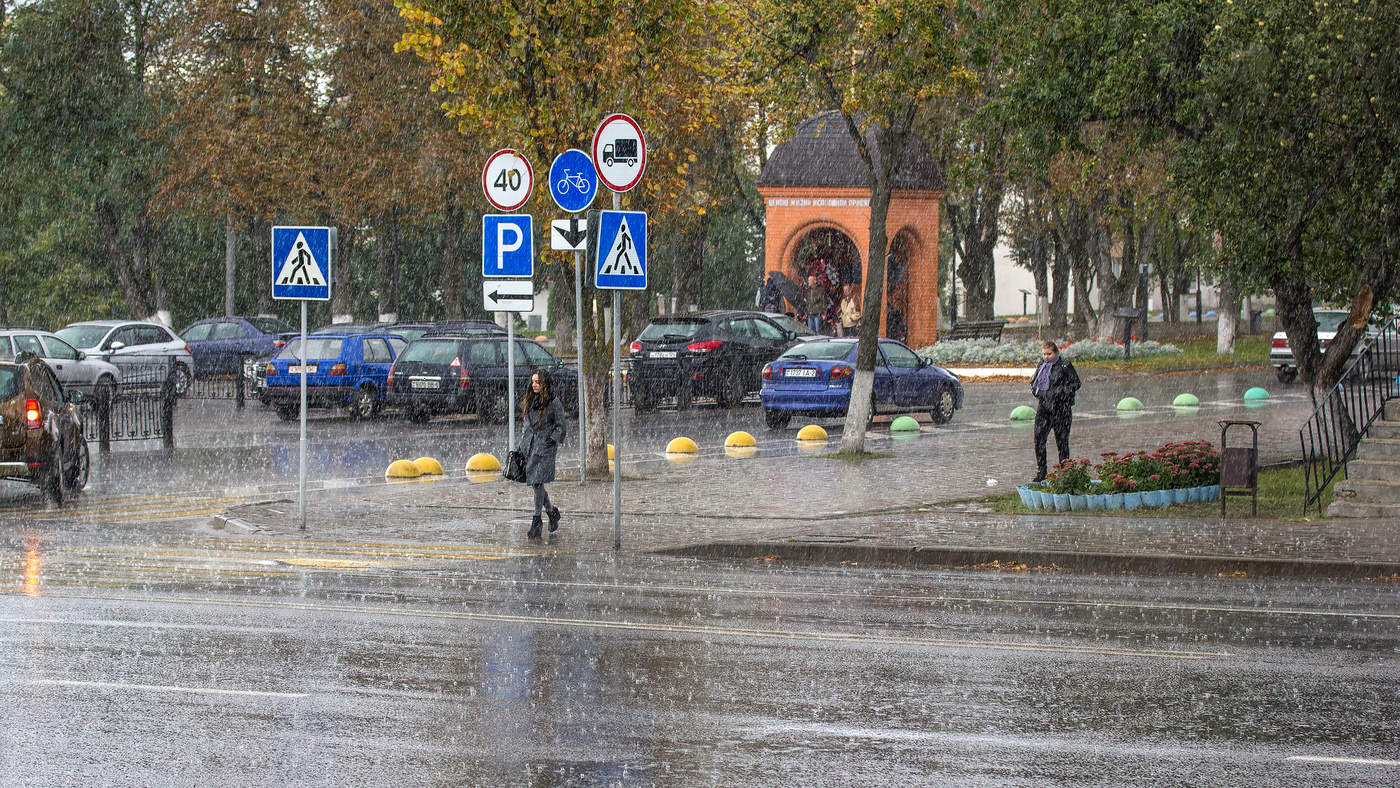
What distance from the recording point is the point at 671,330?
103 ft

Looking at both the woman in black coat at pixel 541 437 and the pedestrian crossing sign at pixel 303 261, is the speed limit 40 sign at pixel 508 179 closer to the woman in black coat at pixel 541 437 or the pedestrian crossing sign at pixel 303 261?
the pedestrian crossing sign at pixel 303 261

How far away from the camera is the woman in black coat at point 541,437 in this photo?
14.5 meters

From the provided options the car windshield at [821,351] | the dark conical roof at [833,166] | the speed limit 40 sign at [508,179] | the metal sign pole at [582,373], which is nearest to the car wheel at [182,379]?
the car windshield at [821,351]

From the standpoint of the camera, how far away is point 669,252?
75.9 metres

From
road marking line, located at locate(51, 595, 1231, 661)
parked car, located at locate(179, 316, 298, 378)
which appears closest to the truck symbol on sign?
road marking line, located at locate(51, 595, 1231, 661)

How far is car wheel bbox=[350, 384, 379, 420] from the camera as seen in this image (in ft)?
100

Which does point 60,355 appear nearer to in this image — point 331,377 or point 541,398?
point 331,377

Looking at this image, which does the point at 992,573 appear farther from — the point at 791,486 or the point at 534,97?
the point at 534,97

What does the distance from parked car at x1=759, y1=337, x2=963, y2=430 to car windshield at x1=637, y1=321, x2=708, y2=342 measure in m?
3.35

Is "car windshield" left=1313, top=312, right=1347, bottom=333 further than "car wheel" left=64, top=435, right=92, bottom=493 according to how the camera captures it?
Yes

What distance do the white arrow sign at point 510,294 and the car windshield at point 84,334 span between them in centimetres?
2266

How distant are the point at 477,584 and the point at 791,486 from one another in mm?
7039

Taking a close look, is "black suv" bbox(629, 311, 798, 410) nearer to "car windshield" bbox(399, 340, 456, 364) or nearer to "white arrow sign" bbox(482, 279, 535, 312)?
"car windshield" bbox(399, 340, 456, 364)

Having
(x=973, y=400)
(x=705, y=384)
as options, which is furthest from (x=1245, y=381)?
(x=705, y=384)
